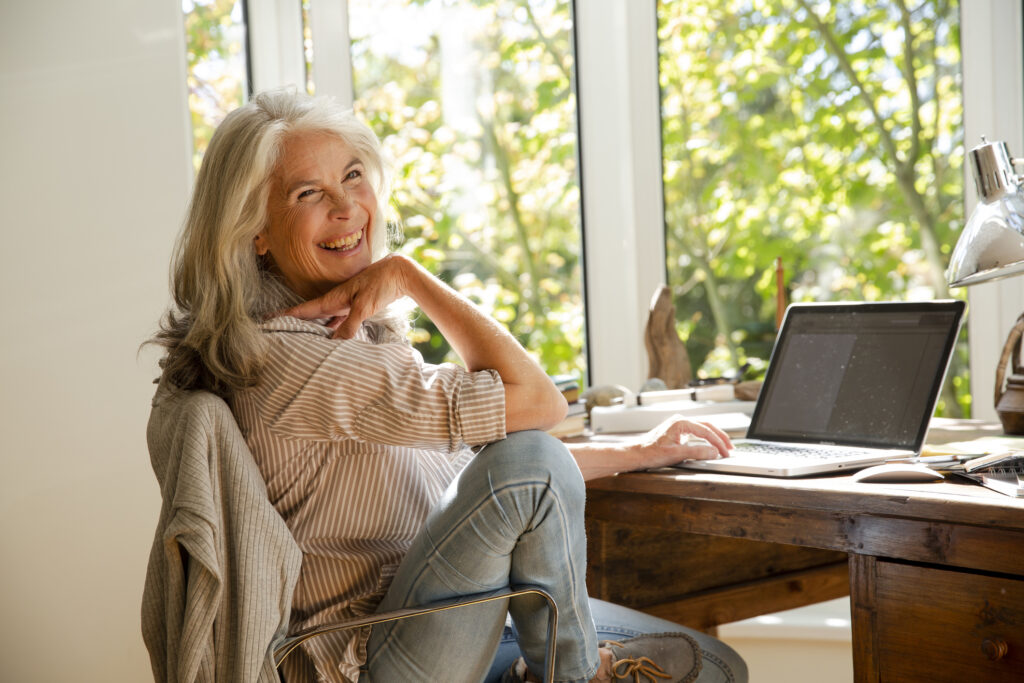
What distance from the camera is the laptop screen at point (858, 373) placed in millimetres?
1587

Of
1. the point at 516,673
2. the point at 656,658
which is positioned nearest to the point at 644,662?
the point at 656,658

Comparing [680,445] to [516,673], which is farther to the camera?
[680,445]

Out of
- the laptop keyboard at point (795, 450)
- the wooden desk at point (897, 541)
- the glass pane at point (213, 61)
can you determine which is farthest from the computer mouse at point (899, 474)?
the glass pane at point (213, 61)

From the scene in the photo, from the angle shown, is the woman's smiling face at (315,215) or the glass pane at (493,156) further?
the glass pane at (493,156)

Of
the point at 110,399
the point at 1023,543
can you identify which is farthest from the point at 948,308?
the point at 110,399

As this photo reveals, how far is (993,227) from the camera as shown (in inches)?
56.7

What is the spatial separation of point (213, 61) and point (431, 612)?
1.83 meters

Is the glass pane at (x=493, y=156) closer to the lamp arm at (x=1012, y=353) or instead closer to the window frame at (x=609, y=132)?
the window frame at (x=609, y=132)

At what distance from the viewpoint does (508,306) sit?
2826mm

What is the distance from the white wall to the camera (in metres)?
2.00

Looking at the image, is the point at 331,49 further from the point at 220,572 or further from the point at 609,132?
the point at 220,572

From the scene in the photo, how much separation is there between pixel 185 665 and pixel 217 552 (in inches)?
5.4

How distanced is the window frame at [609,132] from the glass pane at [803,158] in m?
0.07

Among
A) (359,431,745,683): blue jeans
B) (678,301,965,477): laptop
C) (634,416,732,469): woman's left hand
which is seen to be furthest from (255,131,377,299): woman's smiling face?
(678,301,965,477): laptop
